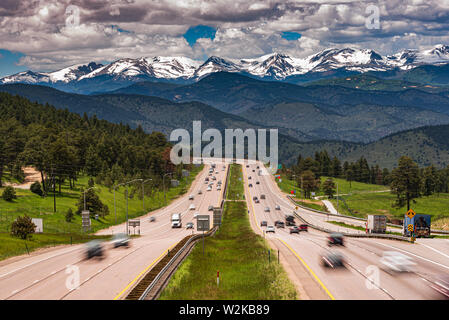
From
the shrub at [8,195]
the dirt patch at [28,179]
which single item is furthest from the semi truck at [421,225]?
the dirt patch at [28,179]

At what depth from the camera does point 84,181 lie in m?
154

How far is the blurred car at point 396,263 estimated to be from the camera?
39562 millimetres

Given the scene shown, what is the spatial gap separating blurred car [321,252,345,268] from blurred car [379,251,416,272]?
354cm

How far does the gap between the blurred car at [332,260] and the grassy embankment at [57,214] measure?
108 ft

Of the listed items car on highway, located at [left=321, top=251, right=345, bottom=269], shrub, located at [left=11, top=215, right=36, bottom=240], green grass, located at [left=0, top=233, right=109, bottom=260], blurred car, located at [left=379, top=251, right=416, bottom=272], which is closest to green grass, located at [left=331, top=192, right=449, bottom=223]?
blurred car, located at [left=379, top=251, right=416, bottom=272]

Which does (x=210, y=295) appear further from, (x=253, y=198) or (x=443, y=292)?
(x=253, y=198)

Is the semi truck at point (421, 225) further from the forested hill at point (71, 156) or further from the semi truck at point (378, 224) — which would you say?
the forested hill at point (71, 156)

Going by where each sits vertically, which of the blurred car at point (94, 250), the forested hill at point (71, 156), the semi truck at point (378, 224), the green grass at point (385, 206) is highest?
the forested hill at point (71, 156)

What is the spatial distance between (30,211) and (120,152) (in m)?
90.1

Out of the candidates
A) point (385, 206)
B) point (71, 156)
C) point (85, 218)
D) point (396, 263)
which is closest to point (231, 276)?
point (396, 263)

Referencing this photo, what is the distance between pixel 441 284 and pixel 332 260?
11.7 m

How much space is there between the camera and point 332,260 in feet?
144

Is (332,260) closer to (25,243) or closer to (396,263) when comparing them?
(396,263)
